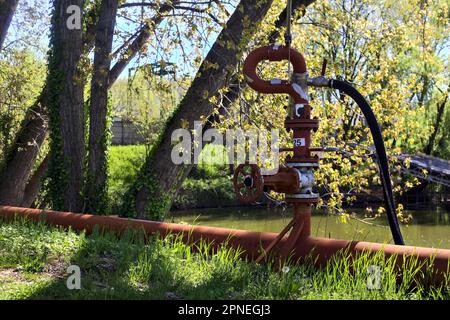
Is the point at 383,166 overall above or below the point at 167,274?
above

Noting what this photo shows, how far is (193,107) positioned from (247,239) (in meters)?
3.53

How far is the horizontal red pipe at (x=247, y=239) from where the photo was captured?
3.85 meters

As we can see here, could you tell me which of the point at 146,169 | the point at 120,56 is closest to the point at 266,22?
the point at 120,56

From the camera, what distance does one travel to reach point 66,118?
8477 mm

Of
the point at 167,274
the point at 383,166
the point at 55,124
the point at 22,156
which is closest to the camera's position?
the point at 167,274

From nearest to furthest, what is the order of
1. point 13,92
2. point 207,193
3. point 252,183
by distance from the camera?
point 252,183 < point 13,92 < point 207,193

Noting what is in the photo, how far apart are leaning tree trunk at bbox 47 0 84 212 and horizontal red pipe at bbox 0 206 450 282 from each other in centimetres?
177

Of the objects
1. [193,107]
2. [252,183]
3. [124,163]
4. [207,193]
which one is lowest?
[207,193]

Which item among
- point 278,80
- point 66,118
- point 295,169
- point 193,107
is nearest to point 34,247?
point 295,169

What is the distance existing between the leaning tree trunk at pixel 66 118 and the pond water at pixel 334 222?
31.7ft

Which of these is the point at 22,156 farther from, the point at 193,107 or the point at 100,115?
the point at 193,107

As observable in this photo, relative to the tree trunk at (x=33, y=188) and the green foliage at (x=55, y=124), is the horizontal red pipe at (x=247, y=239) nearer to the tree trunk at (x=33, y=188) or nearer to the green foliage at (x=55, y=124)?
the green foliage at (x=55, y=124)

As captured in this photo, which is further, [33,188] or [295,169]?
[33,188]
